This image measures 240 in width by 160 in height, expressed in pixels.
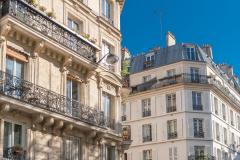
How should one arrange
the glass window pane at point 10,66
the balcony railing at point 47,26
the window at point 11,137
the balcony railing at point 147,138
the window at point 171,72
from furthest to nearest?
the window at point 171,72
the balcony railing at point 147,138
the glass window pane at point 10,66
the balcony railing at point 47,26
the window at point 11,137

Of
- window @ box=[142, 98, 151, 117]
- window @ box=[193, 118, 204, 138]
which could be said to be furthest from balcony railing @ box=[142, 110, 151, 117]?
window @ box=[193, 118, 204, 138]

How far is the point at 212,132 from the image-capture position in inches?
1565

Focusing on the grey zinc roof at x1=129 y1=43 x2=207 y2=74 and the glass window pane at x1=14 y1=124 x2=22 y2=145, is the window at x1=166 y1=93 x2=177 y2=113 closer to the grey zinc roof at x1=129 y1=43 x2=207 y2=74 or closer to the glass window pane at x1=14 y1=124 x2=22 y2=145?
the grey zinc roof at x1=129 y1=43 x2=207 y2=74

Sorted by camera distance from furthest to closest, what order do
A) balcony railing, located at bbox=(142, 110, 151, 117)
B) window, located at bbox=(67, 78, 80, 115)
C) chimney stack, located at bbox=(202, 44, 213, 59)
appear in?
chimney stack, located at bbox=(202, 44, 213, 59) < balcony railing, located at bbox=(142, 110, 151, 117) < window, located at bbox=(67, 78, 80, 115)

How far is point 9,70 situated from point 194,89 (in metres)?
25.6

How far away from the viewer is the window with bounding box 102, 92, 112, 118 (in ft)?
73.6

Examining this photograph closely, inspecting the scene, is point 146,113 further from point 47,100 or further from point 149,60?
point 47,100

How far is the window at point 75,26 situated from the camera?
69.7 ft

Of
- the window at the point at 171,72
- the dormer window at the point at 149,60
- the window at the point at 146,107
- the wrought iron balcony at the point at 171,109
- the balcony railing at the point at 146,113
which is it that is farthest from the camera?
the dormer window at the point at 149,60

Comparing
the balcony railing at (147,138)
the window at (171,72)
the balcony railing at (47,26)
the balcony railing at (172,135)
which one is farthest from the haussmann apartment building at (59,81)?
the window at (171,72)

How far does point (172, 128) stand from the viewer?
131 feet

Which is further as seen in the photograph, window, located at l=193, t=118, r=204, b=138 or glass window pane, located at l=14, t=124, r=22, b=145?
window, located at l=193, t=118, r=204, b=138

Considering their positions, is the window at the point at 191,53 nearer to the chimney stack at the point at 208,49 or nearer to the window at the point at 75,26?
the chimney stack at the point at 208,49

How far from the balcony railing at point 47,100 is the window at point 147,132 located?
1943cm
